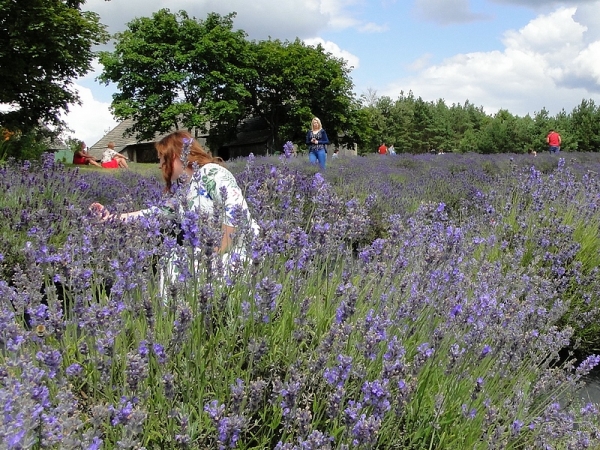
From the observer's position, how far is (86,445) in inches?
43.4

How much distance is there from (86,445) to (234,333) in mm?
798

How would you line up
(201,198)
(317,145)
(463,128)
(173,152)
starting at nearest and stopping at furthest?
(201,198) → (173,152) → (317,145) → (463,128)

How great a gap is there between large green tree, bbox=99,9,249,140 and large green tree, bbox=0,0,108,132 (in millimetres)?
14765

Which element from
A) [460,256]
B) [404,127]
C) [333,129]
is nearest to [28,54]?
[460,256]

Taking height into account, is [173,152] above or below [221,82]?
below

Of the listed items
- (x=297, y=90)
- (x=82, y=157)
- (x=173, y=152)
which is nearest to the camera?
(x=173, y=152)

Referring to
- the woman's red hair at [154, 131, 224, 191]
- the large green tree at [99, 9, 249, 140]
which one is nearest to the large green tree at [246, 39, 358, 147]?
the large green tree at [99, 9, 249, 140]

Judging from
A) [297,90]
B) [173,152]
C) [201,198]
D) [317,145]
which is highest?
[297,90]

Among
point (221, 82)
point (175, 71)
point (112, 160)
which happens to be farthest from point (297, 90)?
point (112, 160)

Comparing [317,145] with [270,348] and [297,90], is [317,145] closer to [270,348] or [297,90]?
[270,348]

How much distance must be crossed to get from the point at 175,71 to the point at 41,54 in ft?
61.8

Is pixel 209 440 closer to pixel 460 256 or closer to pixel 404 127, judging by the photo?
pixel 460 256

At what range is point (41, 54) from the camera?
57.3ft

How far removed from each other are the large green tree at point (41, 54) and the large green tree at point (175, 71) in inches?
581
